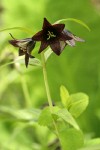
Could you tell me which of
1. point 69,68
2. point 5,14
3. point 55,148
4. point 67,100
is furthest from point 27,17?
point 67,100

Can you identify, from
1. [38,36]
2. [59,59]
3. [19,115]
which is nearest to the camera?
[38,36]

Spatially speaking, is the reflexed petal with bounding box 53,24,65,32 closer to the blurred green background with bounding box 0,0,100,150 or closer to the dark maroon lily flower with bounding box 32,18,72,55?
the dark maroon lily flower with bounding box 32,18,72,55

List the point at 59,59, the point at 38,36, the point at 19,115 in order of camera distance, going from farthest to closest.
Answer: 1. the point at 59,59
2. the point at 19,115
3. the point at 38,36

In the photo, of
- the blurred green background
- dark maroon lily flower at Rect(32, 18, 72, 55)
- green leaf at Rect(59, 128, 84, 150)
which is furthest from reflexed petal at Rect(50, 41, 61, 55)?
the blurred green background

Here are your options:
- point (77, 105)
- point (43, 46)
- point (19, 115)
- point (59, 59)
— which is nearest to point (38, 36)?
point (43, 46)

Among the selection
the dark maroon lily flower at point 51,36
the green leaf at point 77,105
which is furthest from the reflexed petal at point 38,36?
the green leaf at point 77,105

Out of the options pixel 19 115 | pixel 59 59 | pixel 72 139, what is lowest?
pixel 72 139

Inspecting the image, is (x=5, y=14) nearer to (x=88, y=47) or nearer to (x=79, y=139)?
(x=88, y=47)

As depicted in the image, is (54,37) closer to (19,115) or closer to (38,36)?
(38,36)

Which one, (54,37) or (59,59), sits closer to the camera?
(54,37)
